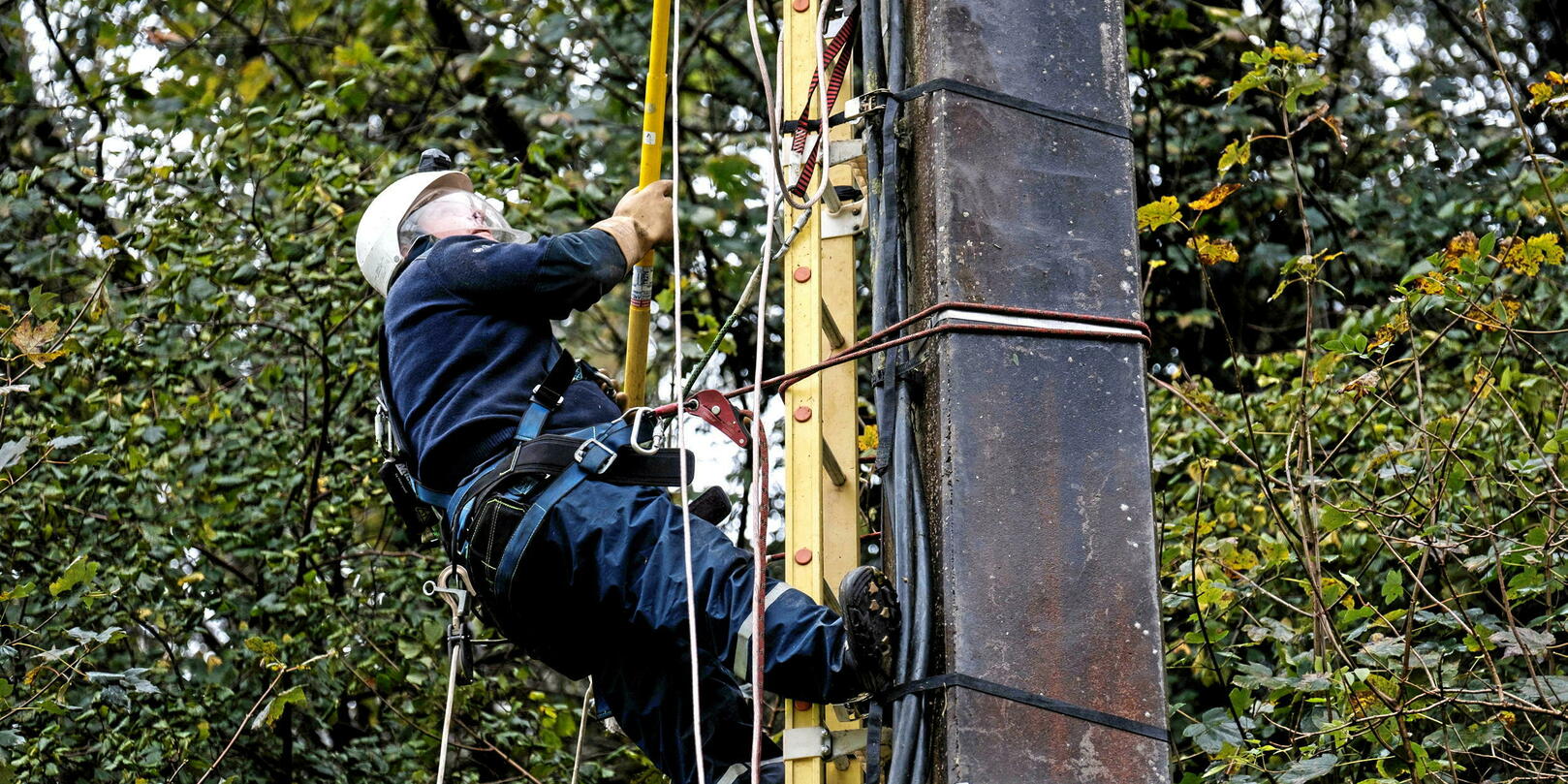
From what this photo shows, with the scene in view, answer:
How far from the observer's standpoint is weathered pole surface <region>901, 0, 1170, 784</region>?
2.24 meters

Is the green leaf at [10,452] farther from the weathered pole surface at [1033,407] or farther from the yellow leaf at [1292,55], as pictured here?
the yellow leaf at [1292,55]

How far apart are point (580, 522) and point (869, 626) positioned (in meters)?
0.65

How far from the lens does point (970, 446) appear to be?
2352mm

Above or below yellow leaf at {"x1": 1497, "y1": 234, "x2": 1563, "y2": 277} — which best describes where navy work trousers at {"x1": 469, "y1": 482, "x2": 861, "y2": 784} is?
below

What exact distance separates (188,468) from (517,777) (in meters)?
1.65

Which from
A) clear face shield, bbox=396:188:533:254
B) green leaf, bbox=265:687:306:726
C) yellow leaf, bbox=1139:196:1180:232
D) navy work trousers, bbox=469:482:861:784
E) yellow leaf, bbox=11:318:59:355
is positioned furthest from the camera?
green leaf, bbox=265:687:306:726

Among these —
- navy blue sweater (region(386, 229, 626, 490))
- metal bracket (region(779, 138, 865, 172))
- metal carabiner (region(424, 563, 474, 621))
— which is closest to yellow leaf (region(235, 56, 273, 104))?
navy blue sweater (region(386, 229, 626, 490))

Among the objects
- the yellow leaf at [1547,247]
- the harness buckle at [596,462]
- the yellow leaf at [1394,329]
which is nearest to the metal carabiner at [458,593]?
the harness buckle at [596,462]

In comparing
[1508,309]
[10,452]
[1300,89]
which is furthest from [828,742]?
[1508,309]

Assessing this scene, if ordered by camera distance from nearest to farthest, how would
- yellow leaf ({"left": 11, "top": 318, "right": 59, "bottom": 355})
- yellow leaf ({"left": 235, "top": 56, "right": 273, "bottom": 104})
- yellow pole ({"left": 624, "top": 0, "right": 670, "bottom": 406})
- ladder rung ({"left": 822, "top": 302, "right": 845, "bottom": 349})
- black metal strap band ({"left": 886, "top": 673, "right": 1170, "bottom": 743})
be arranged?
black metal strap band ({"left": 886, "top": 673, "right": 1170, "bottom": 743})
ladder rung ({"left": 822, "top": 302, "right": 845, "bottom": 349})
yellow pole ({"left": 624, "top": 0, "right": 670, "bottom": 406})
yellow leaf ({"left": 11, "top": 318, "right": 59, "bottom": 355})
yellow leaf ({"left": 235, "top": 56, "right": 273, "bottom": 104})

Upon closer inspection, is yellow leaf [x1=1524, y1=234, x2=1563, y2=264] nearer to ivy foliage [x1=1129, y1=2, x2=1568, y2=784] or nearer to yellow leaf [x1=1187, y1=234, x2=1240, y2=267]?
ivy foliage [x1=1129, y1=2, x2=1568, y2=784]

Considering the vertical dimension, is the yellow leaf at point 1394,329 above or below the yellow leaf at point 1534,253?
below

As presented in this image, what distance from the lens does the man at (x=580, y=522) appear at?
8.45 ft

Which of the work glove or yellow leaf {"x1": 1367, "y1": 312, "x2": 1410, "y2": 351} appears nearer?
the work glove
